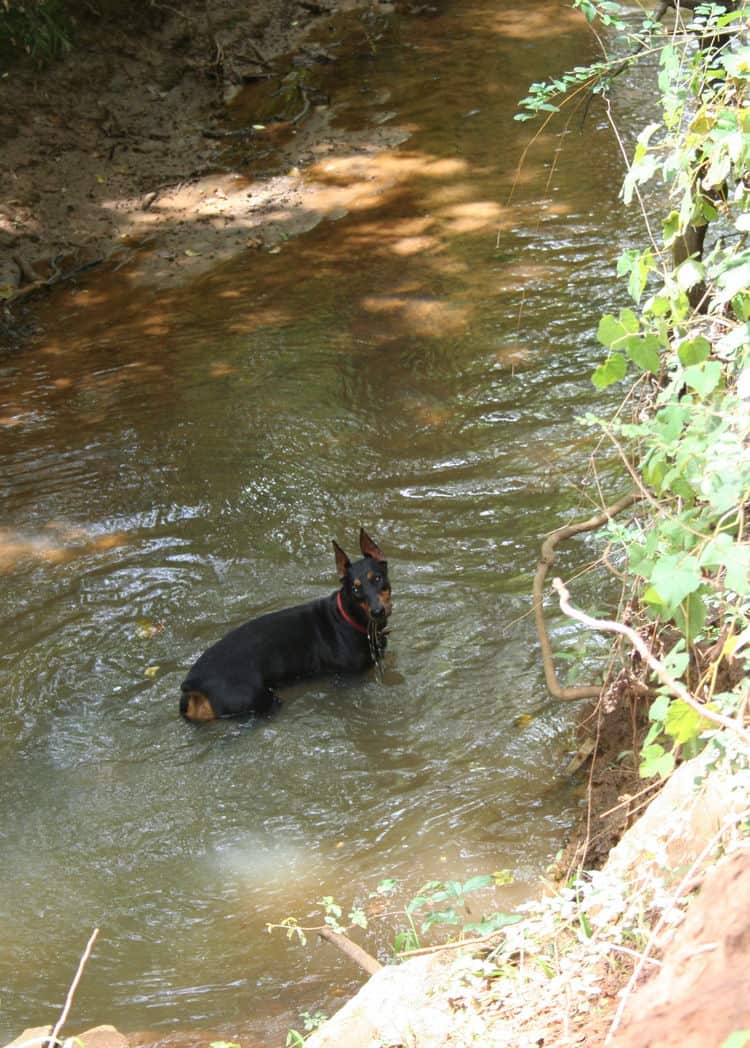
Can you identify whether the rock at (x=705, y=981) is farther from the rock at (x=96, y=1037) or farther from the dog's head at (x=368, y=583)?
the dog's head at (x=368, y=583)

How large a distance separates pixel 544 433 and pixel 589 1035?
5.54 m

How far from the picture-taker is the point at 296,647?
6367 millimetres

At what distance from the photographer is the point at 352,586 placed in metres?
6.25

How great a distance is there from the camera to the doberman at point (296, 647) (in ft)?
20.1

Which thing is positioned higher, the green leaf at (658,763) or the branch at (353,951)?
the green leaf at (658,763)

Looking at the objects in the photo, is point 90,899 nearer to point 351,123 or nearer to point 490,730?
point 490,730

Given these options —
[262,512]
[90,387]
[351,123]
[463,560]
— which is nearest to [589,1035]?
[463,560]

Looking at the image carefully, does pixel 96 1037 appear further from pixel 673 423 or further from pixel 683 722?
pixel 673 423

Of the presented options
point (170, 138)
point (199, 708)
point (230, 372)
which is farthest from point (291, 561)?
point (170, 138)

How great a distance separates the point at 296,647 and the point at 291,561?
1.09 meters

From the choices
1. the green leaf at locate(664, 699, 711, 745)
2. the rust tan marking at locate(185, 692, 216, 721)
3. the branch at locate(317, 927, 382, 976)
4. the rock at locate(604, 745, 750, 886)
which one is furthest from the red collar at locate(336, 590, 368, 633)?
the green leaf at locate(664, 699, 711, 745)

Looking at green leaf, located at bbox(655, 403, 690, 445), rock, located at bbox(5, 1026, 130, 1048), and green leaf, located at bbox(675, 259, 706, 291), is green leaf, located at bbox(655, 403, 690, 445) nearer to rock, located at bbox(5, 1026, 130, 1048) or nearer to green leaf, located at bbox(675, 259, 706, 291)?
green leaf, located at bbox(675, 259, 706, 291)

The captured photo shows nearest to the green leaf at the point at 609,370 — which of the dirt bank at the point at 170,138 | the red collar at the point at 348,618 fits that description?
the red collar at the point at 348,618

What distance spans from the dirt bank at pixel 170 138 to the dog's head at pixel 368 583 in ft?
19.8
